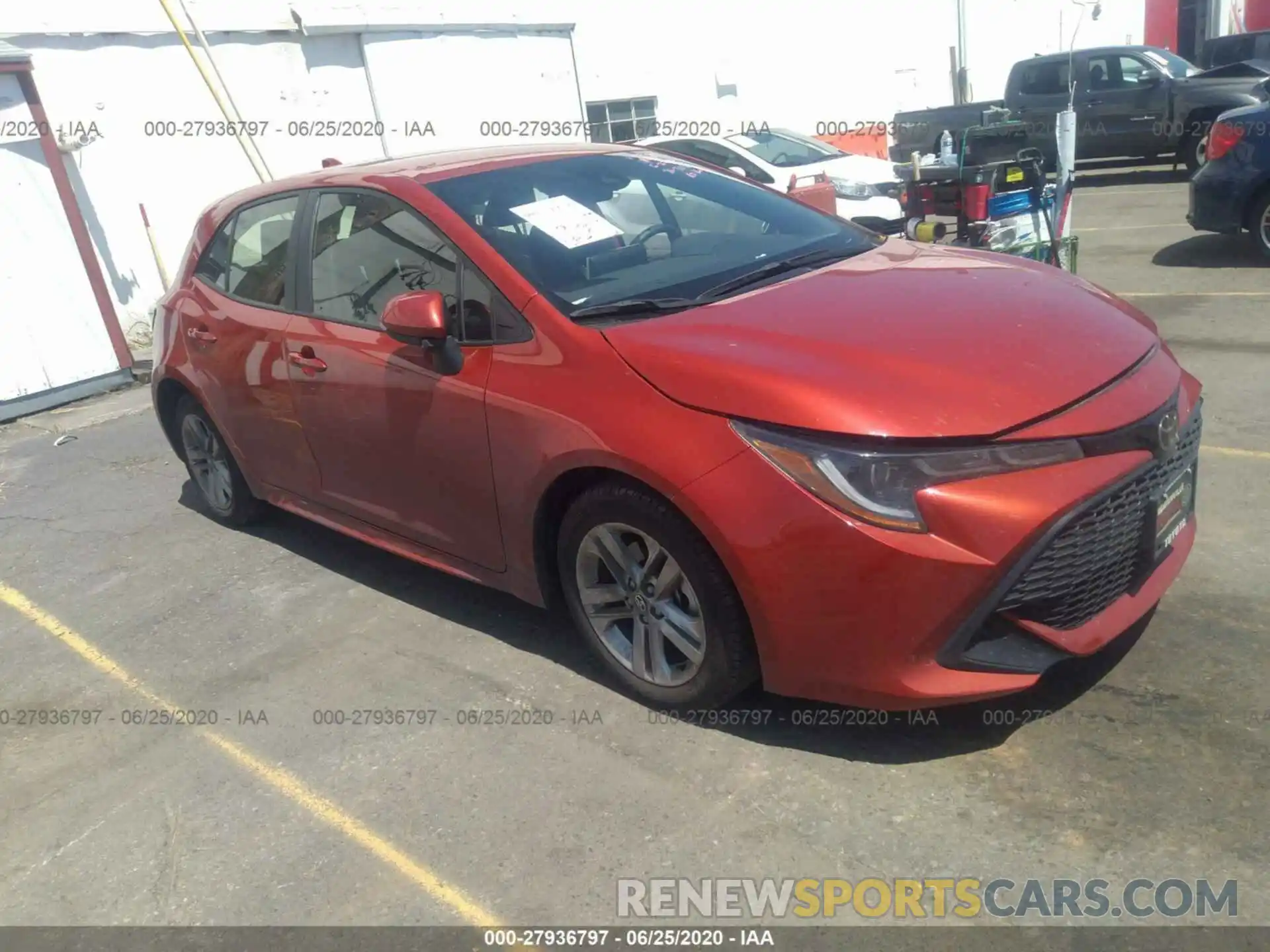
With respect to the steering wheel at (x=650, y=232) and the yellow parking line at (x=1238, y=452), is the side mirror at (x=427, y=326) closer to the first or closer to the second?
the steering wheel at (x=650, y=232)

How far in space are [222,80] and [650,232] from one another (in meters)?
8.33

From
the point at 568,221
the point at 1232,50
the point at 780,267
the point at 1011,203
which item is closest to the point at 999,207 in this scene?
the point at 1011,203

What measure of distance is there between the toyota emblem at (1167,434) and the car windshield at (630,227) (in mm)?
1252

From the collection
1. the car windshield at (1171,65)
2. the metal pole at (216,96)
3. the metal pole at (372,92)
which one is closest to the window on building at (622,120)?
the metal pole at (372,92)

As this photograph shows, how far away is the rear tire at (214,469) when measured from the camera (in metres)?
5.11

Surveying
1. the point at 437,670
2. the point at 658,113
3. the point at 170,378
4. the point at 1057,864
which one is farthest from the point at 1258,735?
the point at 658,113

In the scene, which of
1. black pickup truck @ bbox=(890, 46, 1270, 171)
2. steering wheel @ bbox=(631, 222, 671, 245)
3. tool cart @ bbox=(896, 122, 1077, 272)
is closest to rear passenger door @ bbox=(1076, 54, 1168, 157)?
black pickup truck @ bbox=(890, 46, 1270, 171)

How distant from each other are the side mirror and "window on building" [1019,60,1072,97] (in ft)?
49.7

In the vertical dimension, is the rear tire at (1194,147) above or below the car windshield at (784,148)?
below

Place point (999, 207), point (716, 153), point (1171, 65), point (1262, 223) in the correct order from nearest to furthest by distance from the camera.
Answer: point (999, 207), point (1262, 223), point (716, 153), point (1171, 65)

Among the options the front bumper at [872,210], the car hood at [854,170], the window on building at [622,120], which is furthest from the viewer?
the window on building at [622,120]

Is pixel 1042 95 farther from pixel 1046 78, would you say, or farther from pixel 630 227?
pixel 630 227

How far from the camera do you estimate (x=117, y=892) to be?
2.93m

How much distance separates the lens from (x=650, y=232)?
3783 millimetres
